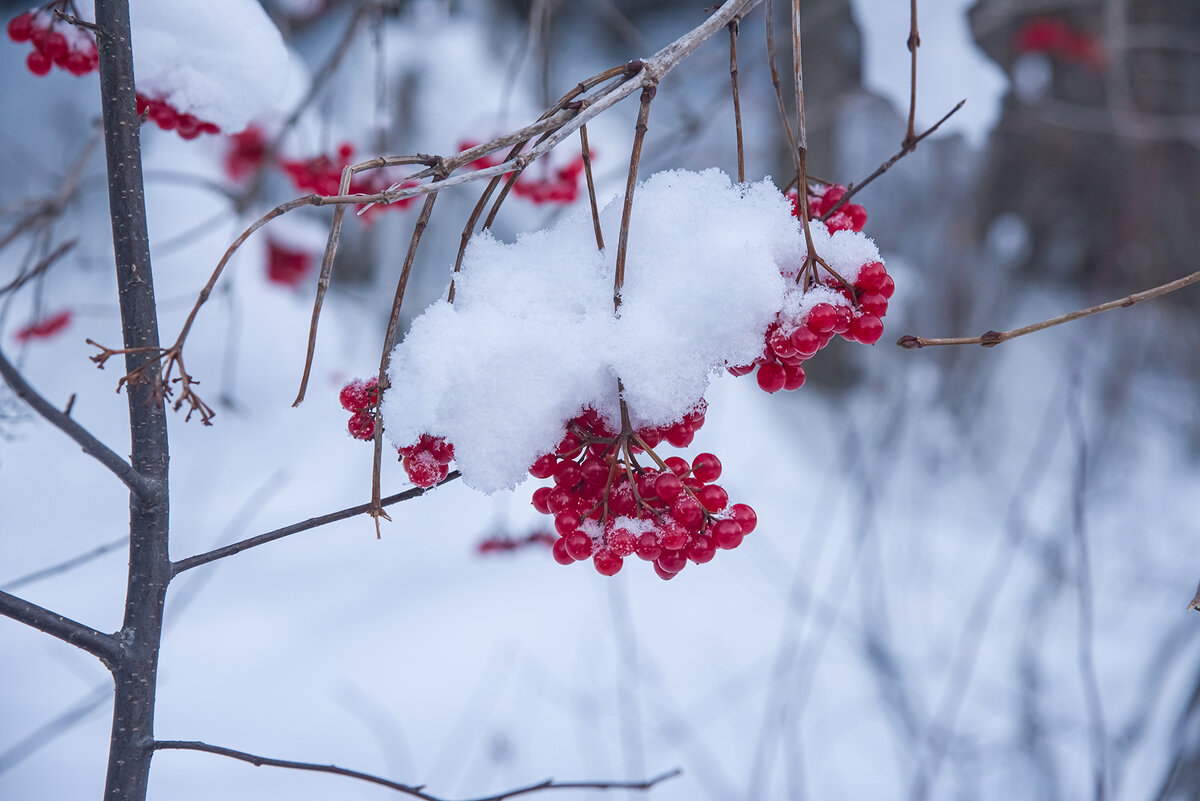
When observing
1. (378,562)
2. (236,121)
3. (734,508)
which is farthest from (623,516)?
(378,562)

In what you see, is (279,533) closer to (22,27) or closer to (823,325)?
(823,325)

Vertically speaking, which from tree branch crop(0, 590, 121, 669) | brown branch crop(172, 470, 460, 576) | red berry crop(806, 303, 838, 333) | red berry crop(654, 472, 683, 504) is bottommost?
tree branch crop(0, 590, 121, 669)

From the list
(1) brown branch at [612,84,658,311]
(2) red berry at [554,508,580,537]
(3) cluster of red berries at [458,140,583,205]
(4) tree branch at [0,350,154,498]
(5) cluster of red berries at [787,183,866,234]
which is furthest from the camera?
(3) cluster of red berries at [458,140,583,205]

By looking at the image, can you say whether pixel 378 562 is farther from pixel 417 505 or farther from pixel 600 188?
pixel 600 188

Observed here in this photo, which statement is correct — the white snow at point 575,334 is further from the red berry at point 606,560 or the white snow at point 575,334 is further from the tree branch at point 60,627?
the tree branch at point 60,627

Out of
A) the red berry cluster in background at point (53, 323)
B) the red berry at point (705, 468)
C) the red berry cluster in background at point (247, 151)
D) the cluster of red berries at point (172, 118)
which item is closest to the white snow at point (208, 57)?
the cluster of red berries at point (172, 118)

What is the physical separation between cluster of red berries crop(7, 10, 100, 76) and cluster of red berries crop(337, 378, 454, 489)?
2.40 ft

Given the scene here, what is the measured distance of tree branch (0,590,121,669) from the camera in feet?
1.73

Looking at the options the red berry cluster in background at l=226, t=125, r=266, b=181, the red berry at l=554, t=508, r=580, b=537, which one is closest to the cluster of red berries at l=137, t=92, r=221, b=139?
the red berry at l=554, t=508, r=580, b=537

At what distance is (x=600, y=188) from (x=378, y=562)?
1.74 meters

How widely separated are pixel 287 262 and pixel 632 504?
2.48 metres

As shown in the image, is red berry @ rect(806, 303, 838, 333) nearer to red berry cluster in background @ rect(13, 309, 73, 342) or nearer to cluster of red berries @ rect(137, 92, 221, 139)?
cluster of red berries @ rect(137, 92, 221, 139)

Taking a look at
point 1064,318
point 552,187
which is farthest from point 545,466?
point 552,187

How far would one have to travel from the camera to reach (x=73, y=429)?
1.64 ft
